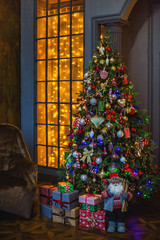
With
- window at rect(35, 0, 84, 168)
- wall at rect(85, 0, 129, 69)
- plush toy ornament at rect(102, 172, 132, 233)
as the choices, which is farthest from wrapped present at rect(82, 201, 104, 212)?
wall at rect(85, 0, 129, 69)

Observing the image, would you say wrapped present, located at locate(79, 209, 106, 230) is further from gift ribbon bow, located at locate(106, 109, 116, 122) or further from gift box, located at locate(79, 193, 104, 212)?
gift ribbon bow, located at locate(106, 109, 116, 122)

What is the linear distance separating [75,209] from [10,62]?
3833mm

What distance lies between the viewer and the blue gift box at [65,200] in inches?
145

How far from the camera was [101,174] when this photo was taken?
4.02 m

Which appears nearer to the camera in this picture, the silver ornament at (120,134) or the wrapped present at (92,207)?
the wrapped present at (92,207)

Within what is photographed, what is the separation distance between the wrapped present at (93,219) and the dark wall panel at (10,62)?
3344mm

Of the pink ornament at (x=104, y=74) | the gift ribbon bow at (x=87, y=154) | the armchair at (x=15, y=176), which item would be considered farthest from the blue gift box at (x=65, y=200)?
the pink ornament at (x=104, y=74)

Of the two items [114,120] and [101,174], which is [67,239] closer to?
[101,174]

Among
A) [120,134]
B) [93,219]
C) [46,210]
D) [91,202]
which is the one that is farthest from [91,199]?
[120,134]

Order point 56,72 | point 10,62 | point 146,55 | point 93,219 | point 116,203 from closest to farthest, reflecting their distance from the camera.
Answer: point 116,203 → point 93,219 → point 146,55 → point 56,72 → point 10,62

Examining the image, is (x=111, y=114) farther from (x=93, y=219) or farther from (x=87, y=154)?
(x=93, y=219)

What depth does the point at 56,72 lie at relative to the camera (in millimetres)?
6062

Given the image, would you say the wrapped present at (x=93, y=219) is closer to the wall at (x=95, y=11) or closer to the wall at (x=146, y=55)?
the wall at (x=146, y=55)

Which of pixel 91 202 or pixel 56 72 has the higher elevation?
pixel 56 72
